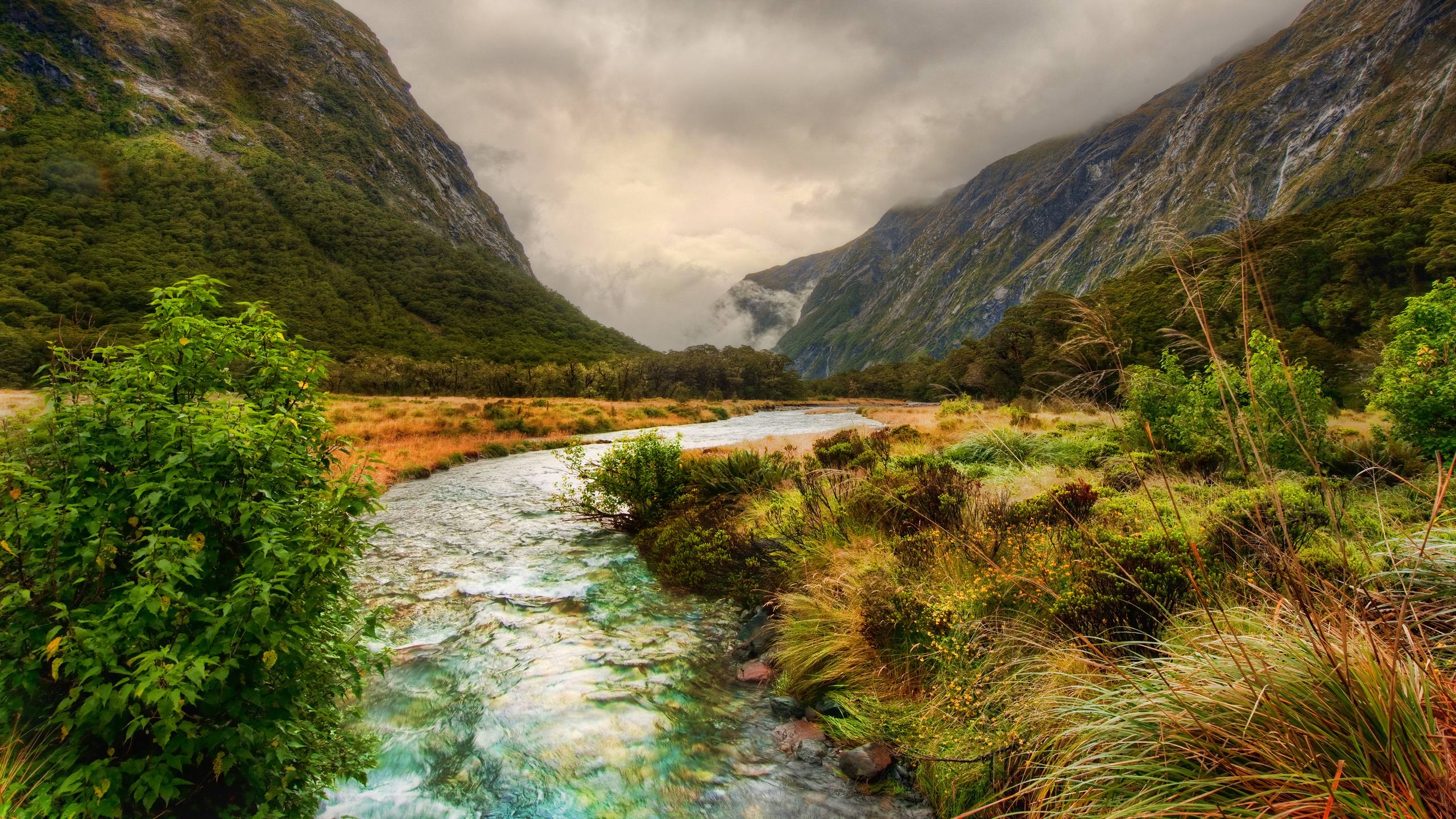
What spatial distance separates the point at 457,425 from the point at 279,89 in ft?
579

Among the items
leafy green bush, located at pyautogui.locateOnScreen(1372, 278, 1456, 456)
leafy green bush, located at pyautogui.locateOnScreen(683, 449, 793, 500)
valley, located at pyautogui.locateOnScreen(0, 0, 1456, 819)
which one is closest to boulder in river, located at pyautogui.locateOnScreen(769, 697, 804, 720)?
valley, located at pyautogui.locateOnScreen(0, 0, 1456, 819)

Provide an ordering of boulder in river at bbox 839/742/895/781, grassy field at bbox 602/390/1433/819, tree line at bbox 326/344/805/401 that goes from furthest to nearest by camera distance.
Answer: tree line at bbox 326/344/805/401
boulder in river at bbox 839/742/895/781
grassy field at bbox 602/390/1433/819

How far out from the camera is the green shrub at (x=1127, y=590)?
14.5ft

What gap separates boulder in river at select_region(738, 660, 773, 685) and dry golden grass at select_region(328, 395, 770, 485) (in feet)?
42.7

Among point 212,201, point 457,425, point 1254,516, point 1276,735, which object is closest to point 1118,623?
point 1254,516

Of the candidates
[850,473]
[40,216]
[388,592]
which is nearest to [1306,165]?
[850,473]

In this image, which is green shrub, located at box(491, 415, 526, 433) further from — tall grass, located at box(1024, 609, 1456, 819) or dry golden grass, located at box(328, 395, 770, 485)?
tall grass, located at box(1024, 609, 1456, 819)

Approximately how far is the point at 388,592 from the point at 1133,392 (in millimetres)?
14325

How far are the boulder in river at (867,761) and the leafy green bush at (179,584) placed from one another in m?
3.68

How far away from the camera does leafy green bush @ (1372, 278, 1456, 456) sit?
288 inches

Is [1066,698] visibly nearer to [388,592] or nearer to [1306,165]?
[388,592]

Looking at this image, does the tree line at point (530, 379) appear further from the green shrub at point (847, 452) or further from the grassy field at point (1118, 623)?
the grassy field at point (1118, 623)

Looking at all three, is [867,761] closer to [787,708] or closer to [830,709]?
[830,709]

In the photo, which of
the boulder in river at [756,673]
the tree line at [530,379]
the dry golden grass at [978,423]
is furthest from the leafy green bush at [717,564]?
the tree line at [530,379]
